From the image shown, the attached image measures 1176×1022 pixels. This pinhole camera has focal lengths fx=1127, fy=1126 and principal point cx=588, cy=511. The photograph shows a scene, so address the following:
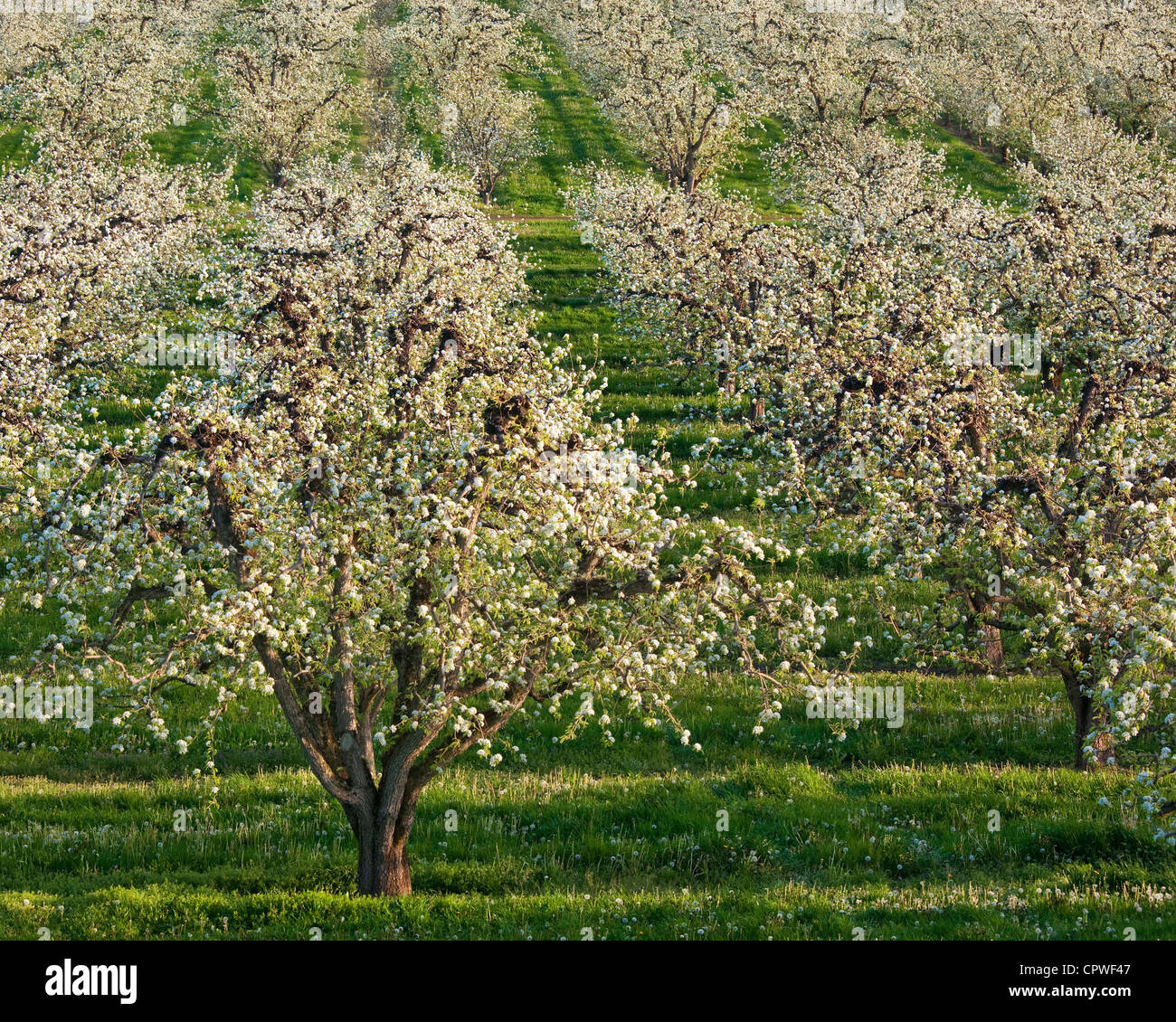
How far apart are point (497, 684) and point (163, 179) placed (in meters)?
48.5

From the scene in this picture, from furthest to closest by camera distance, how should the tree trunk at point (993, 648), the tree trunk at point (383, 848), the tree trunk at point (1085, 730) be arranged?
the tree trunk at point (993, 648)
the tree trunk at point (1085, 730)
the tree trunk at point (383, 848)

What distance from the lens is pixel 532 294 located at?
49.1m

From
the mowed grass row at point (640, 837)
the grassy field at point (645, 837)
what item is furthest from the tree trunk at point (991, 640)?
the mowed grass row at point (640, 837)

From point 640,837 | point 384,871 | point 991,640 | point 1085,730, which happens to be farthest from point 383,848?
point 991,640

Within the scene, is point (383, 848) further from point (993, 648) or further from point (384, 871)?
point (993, 648)

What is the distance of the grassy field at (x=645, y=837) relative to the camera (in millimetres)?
13695

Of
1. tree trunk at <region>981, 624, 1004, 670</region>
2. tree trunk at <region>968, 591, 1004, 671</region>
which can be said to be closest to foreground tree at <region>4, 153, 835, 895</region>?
tree trunk at <region>968, 591, 1004, 671</region>

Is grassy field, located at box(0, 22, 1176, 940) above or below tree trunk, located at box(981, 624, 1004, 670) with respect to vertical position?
below

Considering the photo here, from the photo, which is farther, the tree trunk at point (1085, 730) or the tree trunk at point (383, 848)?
the tree trunk at point (1085, 730)

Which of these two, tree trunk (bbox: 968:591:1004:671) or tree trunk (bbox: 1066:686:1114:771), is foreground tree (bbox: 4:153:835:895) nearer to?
tree trunk (bbox: 1066:686:1114:771)

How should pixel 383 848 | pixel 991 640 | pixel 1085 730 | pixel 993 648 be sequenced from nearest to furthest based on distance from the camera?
pixel 383 848, pixel 1085 730, pixel 991 640, pixel 993 648

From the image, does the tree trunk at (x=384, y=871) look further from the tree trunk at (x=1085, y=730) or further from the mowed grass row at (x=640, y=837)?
the tree trunk at (x=1085, y=730)

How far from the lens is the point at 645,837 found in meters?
16.6

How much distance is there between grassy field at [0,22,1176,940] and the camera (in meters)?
13.7
